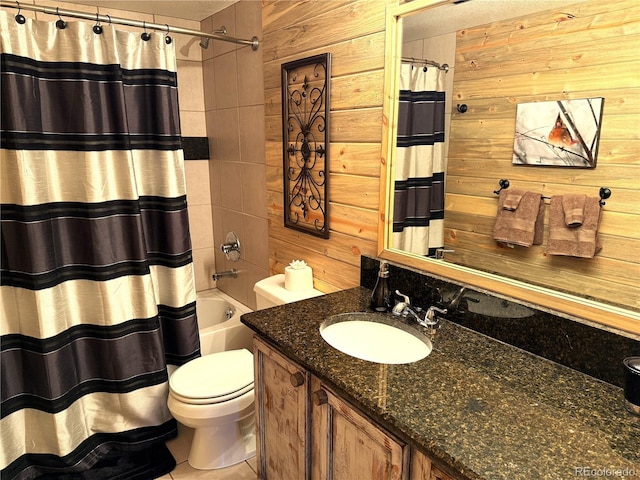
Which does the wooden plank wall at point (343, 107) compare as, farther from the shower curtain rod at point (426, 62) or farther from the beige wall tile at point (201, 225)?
the beige wall tile at point (201, 225)

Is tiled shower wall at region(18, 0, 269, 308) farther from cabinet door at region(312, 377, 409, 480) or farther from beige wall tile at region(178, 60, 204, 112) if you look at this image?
cabinet door at region(312, 377, 409, 480)

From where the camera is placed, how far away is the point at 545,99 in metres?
1.18

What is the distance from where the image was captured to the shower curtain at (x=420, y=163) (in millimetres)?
1497

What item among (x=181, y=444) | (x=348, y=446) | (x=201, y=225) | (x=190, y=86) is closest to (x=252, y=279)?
(x=201, y=225)

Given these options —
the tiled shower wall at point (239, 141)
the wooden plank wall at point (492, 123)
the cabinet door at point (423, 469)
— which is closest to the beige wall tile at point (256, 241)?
the tiled shower wall at point (239, 141)

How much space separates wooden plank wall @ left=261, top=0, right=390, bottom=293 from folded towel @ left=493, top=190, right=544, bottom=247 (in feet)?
1.67

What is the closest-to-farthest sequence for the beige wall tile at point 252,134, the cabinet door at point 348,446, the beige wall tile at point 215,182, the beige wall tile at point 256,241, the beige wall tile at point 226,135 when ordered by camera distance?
the cabinet door at point 348,446, the beige wall tile at point 252,134, the beige wall tile at point 256,241, the beige wall tile at point 226,135, the beige wall tile at point 215,182

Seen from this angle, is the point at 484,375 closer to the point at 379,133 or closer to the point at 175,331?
the point at 379,133

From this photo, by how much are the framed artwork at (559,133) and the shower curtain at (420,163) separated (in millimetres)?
290

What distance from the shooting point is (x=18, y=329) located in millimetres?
1825

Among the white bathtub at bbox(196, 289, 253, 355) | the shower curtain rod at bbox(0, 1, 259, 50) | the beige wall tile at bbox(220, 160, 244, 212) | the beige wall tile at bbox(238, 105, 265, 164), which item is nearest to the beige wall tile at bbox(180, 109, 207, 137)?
the beige wall tile at bbox(220, 160, 244, 212)

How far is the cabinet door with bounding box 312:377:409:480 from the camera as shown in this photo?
1020 mm

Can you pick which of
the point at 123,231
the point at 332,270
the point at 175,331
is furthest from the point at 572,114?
the point at 175,331

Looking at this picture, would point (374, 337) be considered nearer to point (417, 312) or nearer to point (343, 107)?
point (417, 312)
